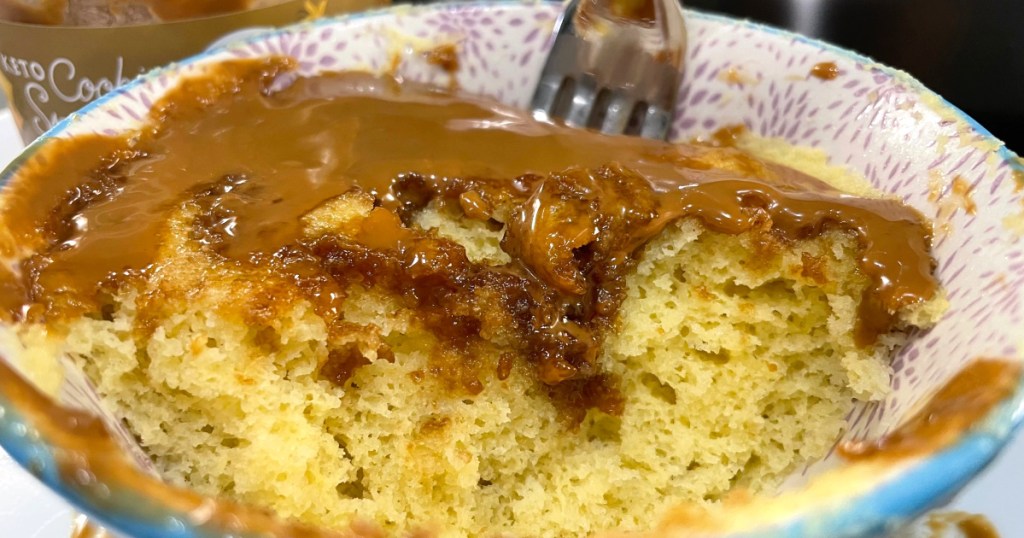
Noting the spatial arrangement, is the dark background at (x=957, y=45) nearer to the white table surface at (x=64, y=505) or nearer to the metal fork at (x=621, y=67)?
the metal fork at (x=621, y=67)

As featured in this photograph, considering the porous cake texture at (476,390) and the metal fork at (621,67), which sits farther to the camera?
the metal fork at (621,67)

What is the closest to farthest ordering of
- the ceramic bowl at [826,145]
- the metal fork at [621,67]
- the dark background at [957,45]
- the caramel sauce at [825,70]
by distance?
the ceramic bowl at [826,145] → the caramel sauce at [825,70] → the metal fork at [621,67] → the dark background at [957,45]

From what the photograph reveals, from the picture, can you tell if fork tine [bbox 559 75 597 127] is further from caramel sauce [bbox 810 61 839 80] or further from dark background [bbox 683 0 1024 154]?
dark background [bbox 683 0 1024 154]

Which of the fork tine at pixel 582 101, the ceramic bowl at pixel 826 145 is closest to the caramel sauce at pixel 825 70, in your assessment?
the ceramic bowl at pixel 826 145

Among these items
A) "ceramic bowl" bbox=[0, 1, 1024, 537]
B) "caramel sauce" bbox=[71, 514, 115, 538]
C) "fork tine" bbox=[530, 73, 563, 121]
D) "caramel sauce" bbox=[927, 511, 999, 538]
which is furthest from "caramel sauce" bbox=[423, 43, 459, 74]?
"caramel sauce" bbox=[927, 511, 999, 538]

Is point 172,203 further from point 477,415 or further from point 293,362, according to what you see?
point 477,415

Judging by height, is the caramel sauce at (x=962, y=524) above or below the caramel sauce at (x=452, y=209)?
below

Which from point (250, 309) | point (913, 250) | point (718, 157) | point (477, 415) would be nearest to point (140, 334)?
point (250, 309)
